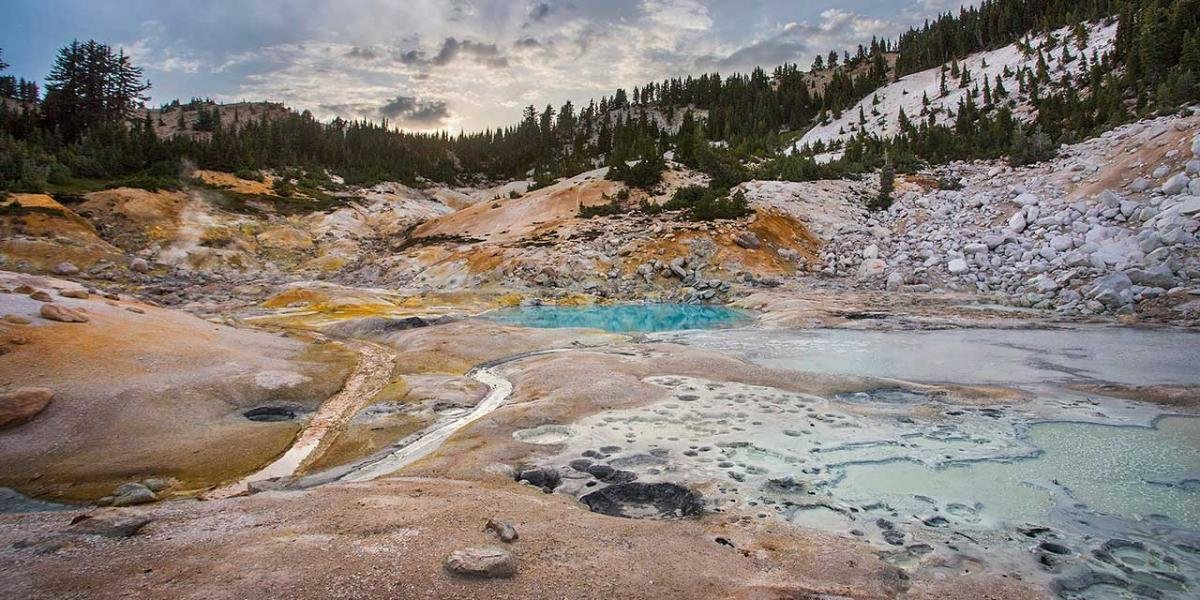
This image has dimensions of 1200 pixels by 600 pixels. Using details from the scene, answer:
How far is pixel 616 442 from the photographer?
1028 cm

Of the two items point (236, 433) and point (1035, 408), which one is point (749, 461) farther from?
point (236, 433)

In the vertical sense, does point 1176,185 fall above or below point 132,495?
above

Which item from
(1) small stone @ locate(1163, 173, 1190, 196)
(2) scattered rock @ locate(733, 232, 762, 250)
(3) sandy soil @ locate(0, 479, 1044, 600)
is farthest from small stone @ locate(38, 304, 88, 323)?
(1) small stone @ locate(1163, 173, 1190, 196)

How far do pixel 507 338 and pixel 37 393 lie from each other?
1262 cm

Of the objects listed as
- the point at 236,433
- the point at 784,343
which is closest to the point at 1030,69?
the point at 784,343

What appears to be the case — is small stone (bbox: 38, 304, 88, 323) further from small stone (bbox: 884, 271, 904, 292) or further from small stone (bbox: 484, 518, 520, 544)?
small stone (bbox: 884, 271, 904, 292)

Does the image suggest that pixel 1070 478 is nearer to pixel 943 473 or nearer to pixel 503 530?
pixel 943 473

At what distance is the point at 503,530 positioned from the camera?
6.20 m

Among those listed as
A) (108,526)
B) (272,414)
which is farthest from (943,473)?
(272,414)

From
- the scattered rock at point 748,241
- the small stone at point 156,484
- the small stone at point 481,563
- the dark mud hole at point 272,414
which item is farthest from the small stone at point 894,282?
the small stone at point 156,484

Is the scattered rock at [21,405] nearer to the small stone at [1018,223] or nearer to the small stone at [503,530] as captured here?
the small stone at [503,530]

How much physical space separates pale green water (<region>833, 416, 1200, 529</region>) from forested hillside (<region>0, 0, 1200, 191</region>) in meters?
42.0

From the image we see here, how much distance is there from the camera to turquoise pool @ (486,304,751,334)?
26.3 m

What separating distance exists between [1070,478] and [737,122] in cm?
8974
